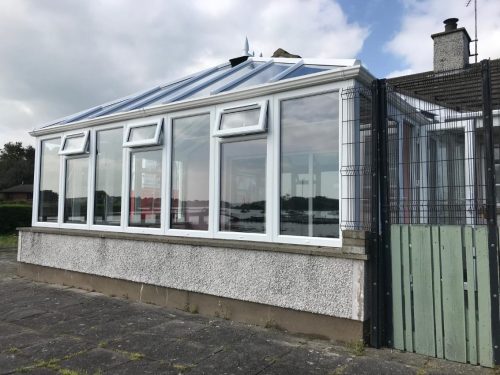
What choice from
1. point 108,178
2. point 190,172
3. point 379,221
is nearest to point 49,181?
point 108,178

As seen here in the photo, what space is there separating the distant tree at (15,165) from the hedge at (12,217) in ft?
150

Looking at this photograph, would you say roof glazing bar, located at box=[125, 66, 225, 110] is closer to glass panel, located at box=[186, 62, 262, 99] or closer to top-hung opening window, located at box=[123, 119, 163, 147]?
top-hung opening window, located at box=[123, 119, 163, 147]

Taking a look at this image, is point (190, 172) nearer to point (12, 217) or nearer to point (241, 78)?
point (241, 78)

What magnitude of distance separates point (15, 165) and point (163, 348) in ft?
217

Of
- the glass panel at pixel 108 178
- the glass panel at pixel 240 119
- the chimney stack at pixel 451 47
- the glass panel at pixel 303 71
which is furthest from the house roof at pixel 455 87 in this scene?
the chimney stack at pixel 451 47

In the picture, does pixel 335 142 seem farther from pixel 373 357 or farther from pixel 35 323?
pixel 35 323

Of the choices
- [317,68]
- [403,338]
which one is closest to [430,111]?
[317,68]

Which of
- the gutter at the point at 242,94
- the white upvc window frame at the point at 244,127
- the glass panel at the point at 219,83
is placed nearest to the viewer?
the gutter at the point at 242,94

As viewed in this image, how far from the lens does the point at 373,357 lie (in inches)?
151

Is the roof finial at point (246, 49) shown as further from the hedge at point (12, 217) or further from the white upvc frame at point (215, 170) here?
the hedge at point (12, 217)

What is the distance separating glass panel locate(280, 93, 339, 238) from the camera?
452cm

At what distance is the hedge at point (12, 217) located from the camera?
1859 centimetres

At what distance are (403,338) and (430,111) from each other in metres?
2.35

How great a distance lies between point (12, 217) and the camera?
61.8ft
